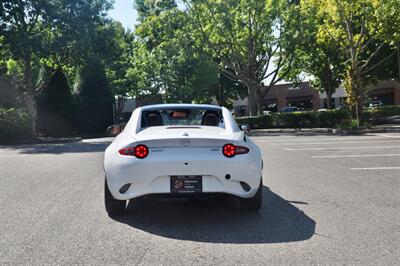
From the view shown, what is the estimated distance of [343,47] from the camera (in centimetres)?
A: 2834

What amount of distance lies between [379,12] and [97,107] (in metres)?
23.7

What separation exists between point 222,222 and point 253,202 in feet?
1.76

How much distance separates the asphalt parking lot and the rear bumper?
1.38 feet

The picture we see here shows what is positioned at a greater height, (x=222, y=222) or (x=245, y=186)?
(x=245, y=186)

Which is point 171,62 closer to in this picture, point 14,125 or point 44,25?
point 44,25

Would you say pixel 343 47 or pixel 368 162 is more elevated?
pixel 343 47

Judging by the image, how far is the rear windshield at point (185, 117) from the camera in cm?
652

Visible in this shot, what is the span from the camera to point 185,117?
6543 millimetres

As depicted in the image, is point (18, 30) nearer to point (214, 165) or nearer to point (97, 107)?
point (97, 107)

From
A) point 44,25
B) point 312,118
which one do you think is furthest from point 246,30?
point 44,25

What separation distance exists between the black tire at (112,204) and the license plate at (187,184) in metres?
0.86

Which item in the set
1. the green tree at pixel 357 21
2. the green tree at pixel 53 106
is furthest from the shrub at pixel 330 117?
the green tree at pixel 53 106

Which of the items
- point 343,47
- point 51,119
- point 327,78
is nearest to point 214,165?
point 343,47

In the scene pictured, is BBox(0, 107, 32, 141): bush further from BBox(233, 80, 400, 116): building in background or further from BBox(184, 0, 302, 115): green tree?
BBox(233, 80, 400, 116): building in background
